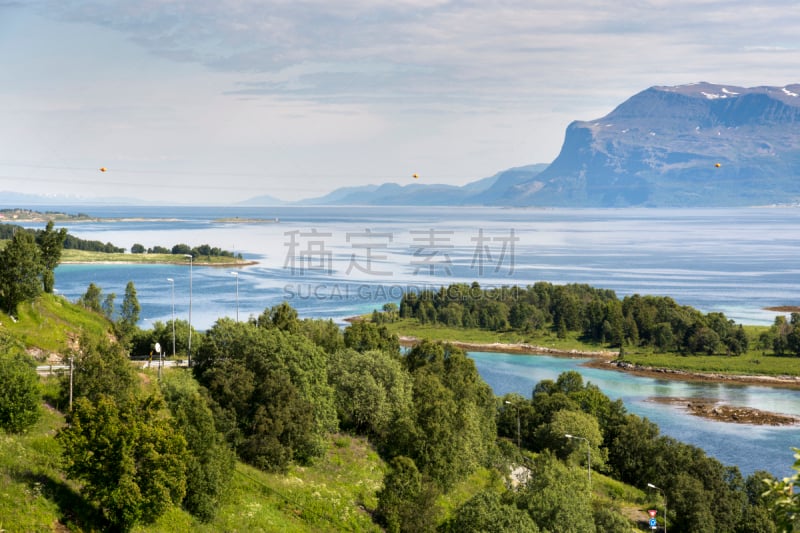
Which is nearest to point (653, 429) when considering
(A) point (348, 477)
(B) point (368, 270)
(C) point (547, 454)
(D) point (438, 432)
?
(C) point (547, 454)

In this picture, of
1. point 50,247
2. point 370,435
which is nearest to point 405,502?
point 370,435

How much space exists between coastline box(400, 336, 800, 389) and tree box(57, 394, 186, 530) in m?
70.3

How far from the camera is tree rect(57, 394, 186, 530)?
79.8 ft

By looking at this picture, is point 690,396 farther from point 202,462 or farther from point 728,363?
point 202,462

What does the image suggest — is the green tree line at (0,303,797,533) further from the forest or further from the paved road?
the forest

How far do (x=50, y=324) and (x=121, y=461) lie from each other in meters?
25.5

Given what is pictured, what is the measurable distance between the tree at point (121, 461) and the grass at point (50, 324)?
18562 millimetres


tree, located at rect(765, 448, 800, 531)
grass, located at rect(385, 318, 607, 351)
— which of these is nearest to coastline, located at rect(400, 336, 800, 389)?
grass, located at rect(385, 318, 607, 351)

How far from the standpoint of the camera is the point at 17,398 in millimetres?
27562

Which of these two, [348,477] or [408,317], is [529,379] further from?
[348,477]

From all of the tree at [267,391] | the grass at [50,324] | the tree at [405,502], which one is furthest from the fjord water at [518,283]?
the tree at [405,502]

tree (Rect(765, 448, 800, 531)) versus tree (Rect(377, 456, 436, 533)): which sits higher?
tree (Rect(765, 448, 800, 531))

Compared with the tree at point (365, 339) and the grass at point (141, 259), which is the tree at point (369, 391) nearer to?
the tree at point (365, 339)

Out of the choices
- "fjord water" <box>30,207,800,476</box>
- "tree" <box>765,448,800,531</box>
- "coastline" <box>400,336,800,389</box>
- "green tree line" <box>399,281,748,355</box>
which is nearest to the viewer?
"tree" <box>765,448,800,531</box>
